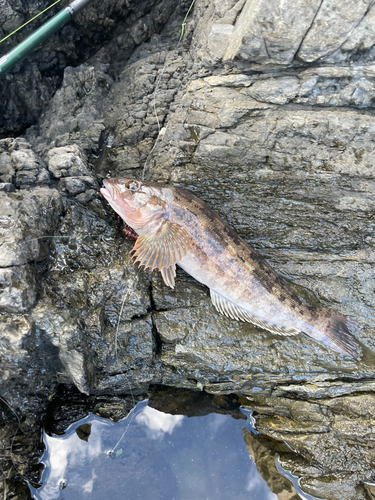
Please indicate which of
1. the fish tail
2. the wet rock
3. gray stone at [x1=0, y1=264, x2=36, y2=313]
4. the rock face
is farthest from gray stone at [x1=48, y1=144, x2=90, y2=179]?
the wet rock

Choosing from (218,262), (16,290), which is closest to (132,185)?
(218,262)

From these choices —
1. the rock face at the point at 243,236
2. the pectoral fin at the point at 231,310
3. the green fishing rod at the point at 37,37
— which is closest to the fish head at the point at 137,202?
the rock face at the point at 243,236

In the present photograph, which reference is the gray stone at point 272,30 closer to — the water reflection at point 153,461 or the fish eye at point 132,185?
the fish eye at point 132,185

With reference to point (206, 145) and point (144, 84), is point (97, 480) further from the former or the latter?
point (144, 84)

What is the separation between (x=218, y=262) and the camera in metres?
3.89

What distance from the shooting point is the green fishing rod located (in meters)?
4.20

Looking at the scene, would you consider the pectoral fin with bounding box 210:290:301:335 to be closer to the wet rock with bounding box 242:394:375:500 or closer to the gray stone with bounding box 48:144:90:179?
the wet rock with bounding box 242:394:375:500

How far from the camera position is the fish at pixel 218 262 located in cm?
385

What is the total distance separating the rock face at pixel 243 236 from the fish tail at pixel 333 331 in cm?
13

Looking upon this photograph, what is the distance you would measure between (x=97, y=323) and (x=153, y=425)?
142 cm

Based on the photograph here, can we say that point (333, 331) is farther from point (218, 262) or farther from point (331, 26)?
point (331, 26)

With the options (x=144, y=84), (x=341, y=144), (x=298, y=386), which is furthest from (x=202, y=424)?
(x=144, y=84)

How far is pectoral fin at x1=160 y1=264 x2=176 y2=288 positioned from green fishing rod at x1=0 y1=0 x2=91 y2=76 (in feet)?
10.6

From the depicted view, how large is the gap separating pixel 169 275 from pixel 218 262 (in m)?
0.58
